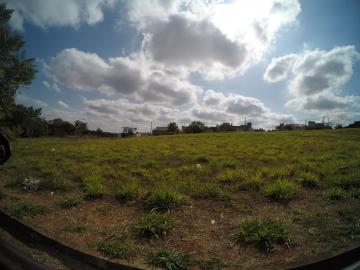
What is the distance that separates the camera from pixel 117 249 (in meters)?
3.21

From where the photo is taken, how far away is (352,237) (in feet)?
11.1

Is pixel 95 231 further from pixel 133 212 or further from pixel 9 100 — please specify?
pixel 9 100

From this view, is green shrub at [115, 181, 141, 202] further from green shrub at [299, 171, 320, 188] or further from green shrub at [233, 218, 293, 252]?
green shrub at [299, 171, 320, 188]

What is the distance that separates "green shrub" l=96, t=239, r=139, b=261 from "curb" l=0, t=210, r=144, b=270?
146 millimetres

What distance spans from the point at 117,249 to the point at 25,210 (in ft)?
8.63

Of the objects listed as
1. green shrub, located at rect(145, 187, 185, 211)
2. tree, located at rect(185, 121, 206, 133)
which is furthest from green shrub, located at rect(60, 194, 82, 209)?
tree, located at rect(185, 121, 206, 133)

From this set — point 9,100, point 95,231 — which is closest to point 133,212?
point 95,231

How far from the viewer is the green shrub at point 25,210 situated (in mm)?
4383

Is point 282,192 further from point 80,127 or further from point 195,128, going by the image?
point 80,127

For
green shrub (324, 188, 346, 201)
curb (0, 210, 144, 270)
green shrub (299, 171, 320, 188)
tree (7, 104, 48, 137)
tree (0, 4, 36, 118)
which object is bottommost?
curb (0, 210, 144, 270)

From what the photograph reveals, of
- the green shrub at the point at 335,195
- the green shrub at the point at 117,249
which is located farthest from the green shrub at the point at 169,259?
the green shrub at the point at 335,195

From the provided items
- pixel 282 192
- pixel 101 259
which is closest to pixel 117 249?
pixel 101 259

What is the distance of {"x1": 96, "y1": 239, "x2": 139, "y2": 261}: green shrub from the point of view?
121 inches

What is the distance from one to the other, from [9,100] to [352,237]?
27.8 ft
